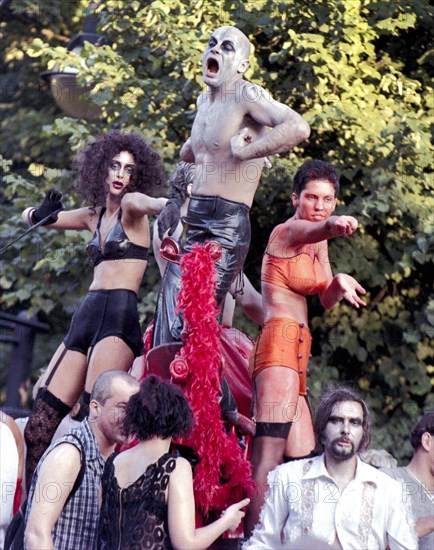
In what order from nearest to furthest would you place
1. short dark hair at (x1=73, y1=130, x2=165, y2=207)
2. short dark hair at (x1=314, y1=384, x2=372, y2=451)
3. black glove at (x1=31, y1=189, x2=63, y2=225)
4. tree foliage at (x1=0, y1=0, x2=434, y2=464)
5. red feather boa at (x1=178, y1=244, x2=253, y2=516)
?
short dark hair at (x1=314, y1=384, x2=372, y2=451), red feather boa at (x1=178, y1=244, x2=253, y2=516), short dark hair at (x1=73, y1=130, x2=165, y2=207), black glove at (x1=31, y1=189, x2=63, y2=225), tree foliage at (x1=0, y1=0, x2=434, y2=464)

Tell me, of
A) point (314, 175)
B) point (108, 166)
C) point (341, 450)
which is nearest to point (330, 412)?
point (341, 450)

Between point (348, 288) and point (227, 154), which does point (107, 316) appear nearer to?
point (227, 154)

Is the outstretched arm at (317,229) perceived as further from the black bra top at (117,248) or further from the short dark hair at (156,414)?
the short dark hair at (156,414)

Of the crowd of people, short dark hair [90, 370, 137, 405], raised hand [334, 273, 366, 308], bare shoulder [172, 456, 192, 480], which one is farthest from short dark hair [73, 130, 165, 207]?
bare shoulder [172, 456, 192, 480]

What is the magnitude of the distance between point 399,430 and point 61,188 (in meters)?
3.10

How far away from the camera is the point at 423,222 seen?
940 cm

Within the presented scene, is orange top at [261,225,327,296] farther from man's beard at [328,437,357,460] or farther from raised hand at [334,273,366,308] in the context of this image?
man's beard at [328,437,357,460]

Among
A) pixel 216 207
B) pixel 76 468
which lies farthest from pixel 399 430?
pixel 76 468

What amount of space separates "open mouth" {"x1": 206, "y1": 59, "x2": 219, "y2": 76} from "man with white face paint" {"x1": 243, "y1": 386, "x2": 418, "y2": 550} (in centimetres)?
169

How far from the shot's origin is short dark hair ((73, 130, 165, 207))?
675 centimetres

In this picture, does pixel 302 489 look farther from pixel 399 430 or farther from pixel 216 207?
pixel 399 430

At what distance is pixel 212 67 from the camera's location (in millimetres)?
6121

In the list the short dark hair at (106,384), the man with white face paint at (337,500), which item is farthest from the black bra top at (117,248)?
the man with white face paint at (337,500)

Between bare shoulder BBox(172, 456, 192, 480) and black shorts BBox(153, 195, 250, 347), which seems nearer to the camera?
bare shoulder BBox(172, 456, 192, 480)
